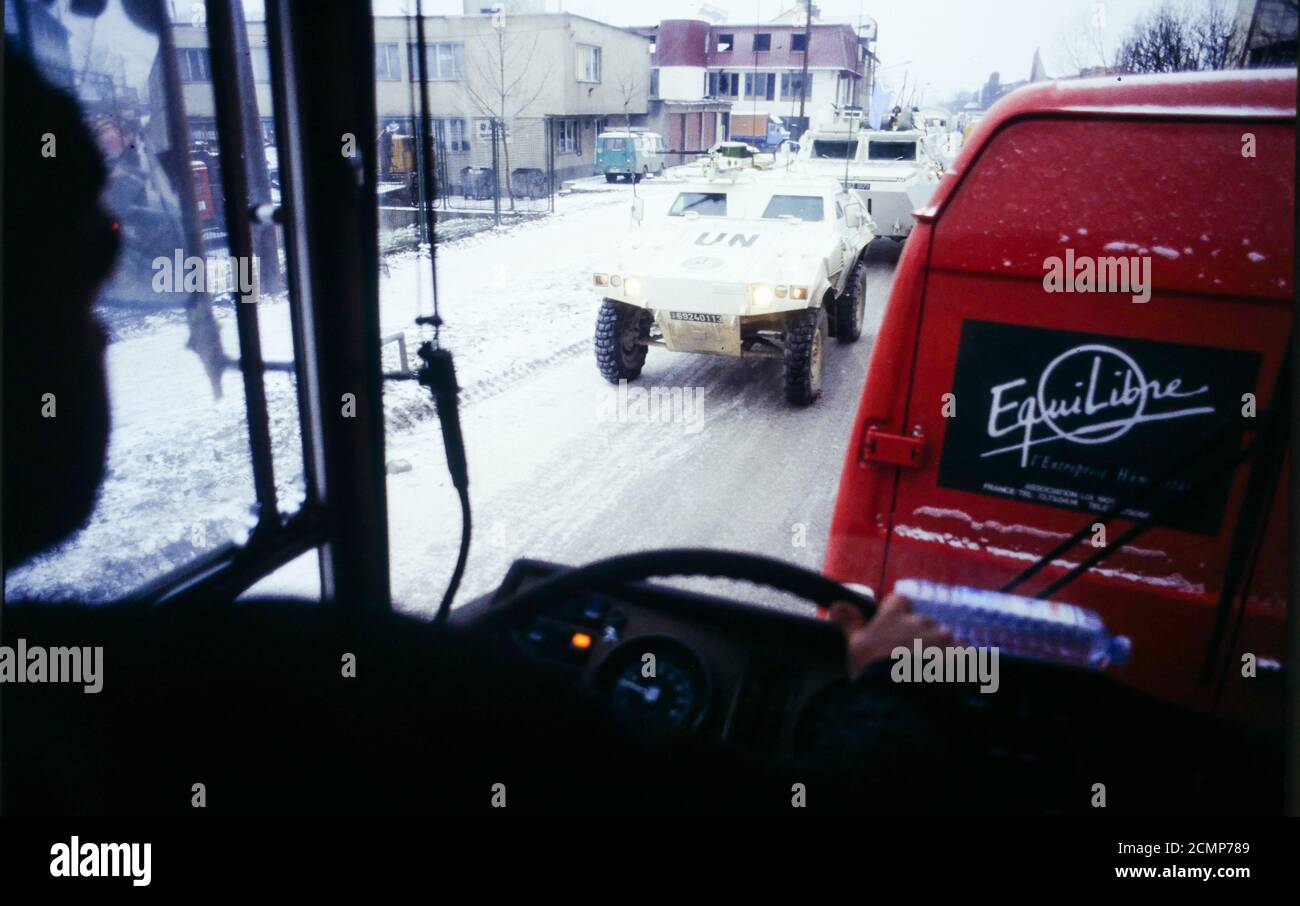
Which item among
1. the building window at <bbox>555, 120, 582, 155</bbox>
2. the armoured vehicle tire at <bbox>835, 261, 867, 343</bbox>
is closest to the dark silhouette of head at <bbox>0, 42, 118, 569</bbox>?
the armoured vehicle tire at <bbox>835, 261, 867, 343</bbox>

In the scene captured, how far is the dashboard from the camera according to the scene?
1.50 metres

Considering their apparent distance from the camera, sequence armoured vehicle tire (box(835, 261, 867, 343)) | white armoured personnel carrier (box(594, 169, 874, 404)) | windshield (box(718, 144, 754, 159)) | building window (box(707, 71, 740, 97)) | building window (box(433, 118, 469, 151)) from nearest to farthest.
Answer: white armoured personnel carrier (box(594, 169, 874, 404)) → armoured vehicle tire (box(835, 261, 867, 343)) → windshield (box(718, 144, 754, 159)) → building window (box(433, 118, 469, 151)) → building window (box(707, 71, 740, 97))

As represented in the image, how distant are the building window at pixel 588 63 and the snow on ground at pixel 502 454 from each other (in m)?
17.6

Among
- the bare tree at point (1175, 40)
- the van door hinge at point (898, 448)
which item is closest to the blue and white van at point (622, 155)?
the bare tree at point (1175, 40)

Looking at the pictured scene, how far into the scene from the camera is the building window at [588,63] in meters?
26.9

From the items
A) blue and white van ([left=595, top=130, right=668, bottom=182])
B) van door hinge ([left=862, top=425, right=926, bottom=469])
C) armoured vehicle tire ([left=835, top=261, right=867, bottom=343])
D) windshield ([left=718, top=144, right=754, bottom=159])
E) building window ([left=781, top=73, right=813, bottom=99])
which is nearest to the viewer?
van door hinge ([left=862, top=425, right=926, bottom=469])

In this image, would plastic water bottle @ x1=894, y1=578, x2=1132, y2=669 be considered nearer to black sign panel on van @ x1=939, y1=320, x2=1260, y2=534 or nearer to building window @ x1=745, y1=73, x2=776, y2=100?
black sign panel on van @ x1=939, y1=320, x2=1260, y2=534

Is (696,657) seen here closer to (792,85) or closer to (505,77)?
(505,77)

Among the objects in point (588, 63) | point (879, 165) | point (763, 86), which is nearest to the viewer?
point (879, 165)

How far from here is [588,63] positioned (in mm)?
27719

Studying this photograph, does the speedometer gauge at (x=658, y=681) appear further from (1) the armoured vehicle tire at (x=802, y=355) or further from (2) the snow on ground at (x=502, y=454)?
(1) the armoured vehicle tire at (x=802, y=355)

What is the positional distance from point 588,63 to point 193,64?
2886cm

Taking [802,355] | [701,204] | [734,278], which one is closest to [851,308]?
[701,204]
